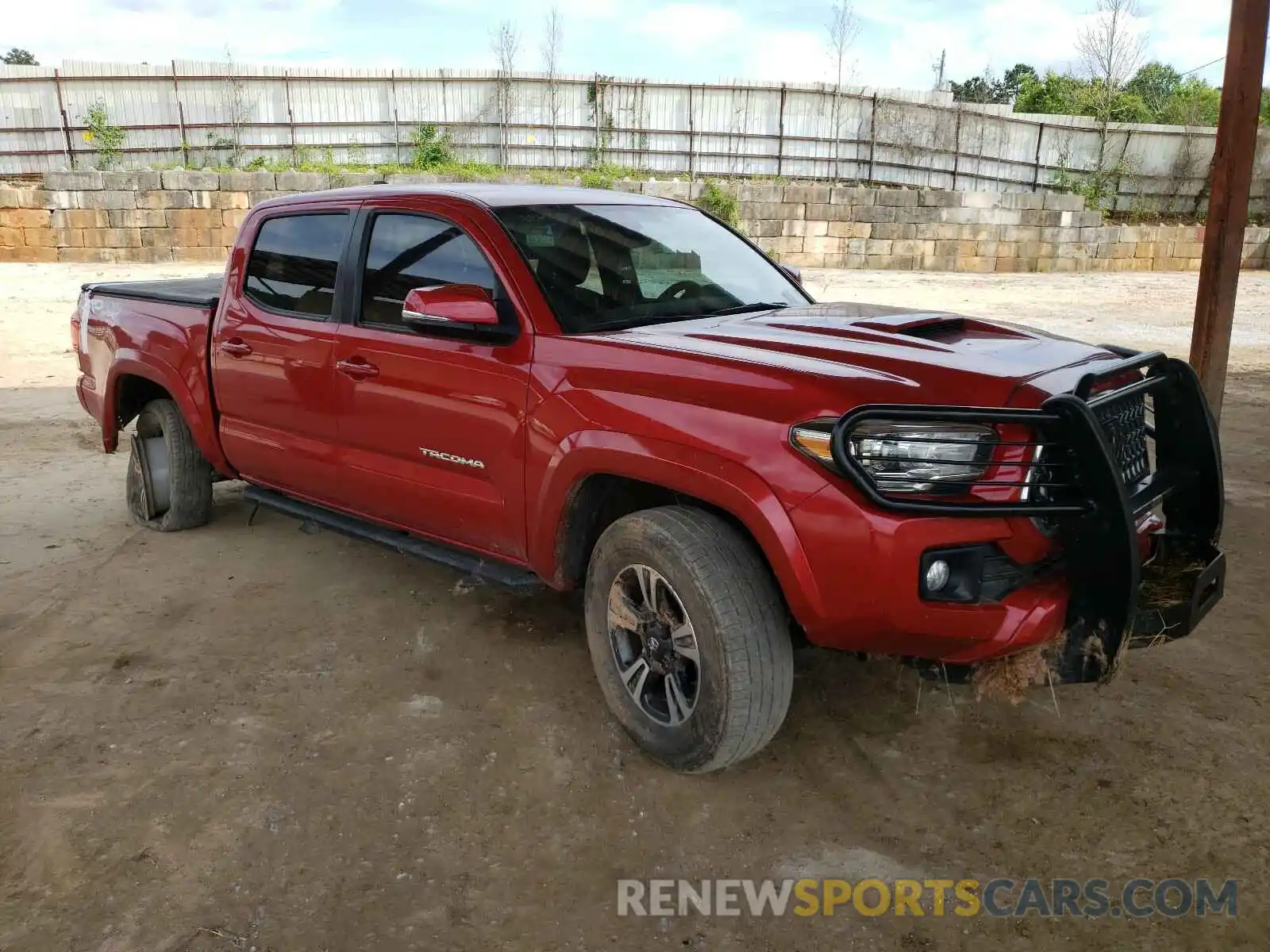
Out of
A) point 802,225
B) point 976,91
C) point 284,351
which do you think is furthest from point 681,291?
point 976,91

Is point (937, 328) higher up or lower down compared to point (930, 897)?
higher up

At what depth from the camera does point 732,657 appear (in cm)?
280

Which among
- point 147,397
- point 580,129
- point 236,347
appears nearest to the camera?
point 236,347

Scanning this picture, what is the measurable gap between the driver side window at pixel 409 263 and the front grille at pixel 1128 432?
2053 millimetres

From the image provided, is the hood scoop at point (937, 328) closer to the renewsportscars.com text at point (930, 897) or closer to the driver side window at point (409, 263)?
the driver side window at point (409, 263)

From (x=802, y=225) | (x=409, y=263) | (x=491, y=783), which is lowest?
(x=491, y=783)

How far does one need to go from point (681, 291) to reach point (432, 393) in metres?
1.03

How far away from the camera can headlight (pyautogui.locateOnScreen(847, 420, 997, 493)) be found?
2.57m

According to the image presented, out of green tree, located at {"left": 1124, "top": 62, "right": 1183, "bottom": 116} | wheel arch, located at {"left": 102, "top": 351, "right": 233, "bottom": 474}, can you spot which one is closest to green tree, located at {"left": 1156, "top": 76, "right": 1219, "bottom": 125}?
green tree, located at {"left": 1124, "top": 62, "right": 1183, "bottom": 116}

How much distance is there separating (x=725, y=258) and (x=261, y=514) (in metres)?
3.27

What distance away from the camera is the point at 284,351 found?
4301 millimetres

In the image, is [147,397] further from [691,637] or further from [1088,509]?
[1088,509]

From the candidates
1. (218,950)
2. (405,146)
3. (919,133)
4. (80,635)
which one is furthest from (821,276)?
(218,950)

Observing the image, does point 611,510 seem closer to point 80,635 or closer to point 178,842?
point 178,842
